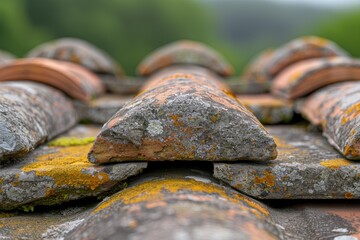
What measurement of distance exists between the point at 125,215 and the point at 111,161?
0.48 metres

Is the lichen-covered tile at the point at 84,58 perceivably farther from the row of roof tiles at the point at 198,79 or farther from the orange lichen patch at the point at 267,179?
the orange lichen patch at the point at 267,179

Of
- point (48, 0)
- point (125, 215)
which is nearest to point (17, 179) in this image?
point (125, 215)

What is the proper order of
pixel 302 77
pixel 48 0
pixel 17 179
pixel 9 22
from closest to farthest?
pixel 17 179
pixel 302 77
pixel 9 22
pixel 48 0

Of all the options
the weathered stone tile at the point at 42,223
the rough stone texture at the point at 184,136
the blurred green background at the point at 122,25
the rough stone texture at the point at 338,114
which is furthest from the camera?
the blurred green background at the point at 122,25

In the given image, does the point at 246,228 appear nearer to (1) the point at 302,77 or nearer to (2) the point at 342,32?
(1) the point at 302,77

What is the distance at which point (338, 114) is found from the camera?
7.91 feet

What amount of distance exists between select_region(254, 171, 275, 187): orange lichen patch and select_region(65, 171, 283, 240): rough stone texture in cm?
10

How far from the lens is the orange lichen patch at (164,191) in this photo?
1.64m

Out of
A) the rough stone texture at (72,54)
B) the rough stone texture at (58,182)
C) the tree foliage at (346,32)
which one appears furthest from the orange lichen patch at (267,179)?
the tree foliage at (346,32)

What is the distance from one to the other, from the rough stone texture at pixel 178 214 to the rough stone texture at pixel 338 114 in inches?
21.0

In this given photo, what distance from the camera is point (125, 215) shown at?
1.50 metres

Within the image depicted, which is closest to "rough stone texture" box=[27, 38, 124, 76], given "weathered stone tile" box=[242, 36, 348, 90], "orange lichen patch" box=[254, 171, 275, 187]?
"weathered stone tile" box=[242, 36, 348, 90]

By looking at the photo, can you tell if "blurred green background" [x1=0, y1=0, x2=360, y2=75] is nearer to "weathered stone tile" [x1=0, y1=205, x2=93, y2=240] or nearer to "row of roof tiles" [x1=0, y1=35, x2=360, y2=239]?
"row of roof tiles" [x1=0, y1=35, x2=360, y2=239]

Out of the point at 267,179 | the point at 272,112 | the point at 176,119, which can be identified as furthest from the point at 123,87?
the point at 267,179
